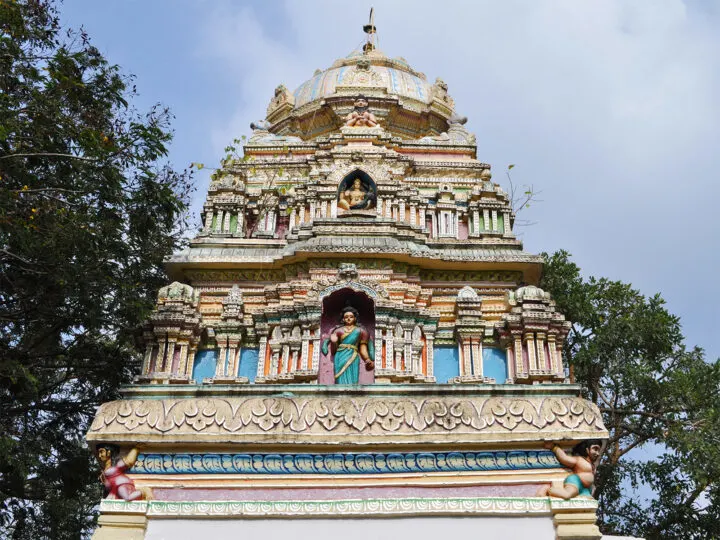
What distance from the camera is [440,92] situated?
→ 21359 mm

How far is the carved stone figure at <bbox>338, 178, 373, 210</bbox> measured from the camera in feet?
50.0

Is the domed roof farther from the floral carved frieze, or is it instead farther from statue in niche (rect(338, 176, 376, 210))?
the floral carved frieze

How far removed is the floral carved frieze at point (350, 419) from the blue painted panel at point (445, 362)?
12.9 feet

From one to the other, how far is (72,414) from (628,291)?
1154 cm

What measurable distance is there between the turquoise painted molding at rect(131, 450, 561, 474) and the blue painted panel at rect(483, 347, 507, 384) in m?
4.14

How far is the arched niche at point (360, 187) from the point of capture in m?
15.2

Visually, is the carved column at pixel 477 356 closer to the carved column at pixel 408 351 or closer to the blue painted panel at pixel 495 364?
the blue painted panel at pixel 495 364

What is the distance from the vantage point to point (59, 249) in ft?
38.0

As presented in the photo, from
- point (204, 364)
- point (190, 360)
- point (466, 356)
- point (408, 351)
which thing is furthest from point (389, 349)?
A: point (190, 360)

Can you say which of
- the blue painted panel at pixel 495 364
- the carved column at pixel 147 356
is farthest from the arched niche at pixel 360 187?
the carved column at pixel 147 356

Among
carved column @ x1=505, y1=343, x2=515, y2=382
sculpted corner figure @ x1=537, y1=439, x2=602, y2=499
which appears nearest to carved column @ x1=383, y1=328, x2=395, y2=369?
carved column @ x1=505, y1=343, x2=515, y2=382

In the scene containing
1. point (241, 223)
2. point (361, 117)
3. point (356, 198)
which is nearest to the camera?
point (241, 223)

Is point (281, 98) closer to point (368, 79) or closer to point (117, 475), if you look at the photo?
point (368, 79)

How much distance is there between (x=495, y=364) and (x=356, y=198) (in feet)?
14.5
